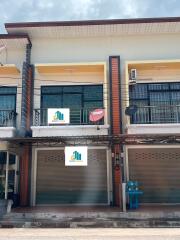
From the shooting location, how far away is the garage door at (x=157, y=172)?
15219 mm

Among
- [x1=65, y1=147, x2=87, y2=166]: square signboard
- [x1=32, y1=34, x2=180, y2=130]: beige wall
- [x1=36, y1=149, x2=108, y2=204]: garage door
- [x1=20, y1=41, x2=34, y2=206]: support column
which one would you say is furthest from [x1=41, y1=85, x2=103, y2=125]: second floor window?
[x1=65, y1=147, x2=87, y2=166]: square signboard

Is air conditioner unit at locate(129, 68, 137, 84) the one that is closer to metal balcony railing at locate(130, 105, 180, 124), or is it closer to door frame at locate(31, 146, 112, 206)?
metal balcony railing at locate(130, 105, 180, 124)

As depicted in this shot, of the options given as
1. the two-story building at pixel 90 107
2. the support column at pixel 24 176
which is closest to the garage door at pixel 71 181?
the two-story building at pixel 90 107

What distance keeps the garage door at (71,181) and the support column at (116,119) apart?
58 cm

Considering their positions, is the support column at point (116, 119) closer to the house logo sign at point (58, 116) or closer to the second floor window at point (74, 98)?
the second floor window at point (74, 98)

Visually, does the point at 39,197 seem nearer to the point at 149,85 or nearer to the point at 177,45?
the point at 149,85

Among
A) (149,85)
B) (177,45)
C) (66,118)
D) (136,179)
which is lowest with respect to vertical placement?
(136,179)

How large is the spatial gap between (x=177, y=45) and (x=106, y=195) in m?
8.43

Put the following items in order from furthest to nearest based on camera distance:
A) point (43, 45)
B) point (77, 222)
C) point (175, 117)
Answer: point (43, 45) < point (175, 117) < point (77, 222)

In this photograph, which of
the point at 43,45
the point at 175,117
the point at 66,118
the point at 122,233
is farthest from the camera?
the point at 43,45

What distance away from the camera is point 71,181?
15.5 meters

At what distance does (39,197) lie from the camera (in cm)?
1547

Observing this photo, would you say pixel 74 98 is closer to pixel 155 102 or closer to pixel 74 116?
pixel 74 116

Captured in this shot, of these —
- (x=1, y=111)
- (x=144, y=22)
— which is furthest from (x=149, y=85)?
(x=1, y=111)
